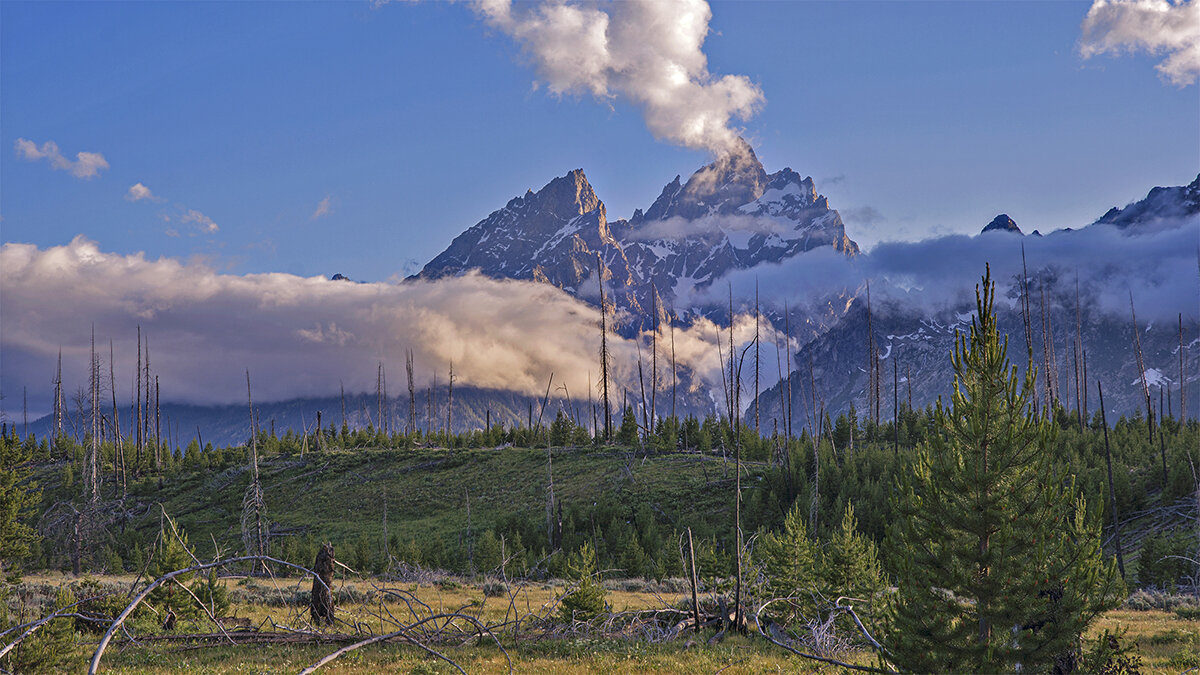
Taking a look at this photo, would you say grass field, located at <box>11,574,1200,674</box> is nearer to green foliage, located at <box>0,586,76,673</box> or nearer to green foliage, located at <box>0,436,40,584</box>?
green foliage, located at <box>0,586,76,673</box>

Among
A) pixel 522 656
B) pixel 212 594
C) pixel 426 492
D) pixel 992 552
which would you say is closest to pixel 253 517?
pixel 426 492

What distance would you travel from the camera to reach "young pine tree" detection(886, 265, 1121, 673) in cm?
1143

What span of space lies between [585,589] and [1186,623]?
81.1ft

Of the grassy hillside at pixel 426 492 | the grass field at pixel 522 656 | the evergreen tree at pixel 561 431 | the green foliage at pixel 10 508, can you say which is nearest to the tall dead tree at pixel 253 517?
the grassy hillside at pixel 426 492

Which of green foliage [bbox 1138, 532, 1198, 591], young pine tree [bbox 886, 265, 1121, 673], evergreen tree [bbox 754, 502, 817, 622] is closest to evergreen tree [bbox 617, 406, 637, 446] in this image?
green foliage [bbox 1138, 532, 1198, 591]

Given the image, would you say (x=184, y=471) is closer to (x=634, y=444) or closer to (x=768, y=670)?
(x=634, y=444)

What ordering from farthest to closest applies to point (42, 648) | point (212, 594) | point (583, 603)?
point (212, 594) < point (583, 603) < point (42, 648)

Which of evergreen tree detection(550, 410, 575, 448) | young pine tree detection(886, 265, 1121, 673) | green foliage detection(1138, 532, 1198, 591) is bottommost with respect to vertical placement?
green foliage detection(1138, 532, 1198, 591)

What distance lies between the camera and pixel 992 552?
11.5m

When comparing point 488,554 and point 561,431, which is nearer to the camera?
point 488,554

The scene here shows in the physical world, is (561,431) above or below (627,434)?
above

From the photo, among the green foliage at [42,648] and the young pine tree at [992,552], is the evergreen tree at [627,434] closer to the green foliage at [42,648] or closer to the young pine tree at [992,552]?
the green foliage at [42,648]

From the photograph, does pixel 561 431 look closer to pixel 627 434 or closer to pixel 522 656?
pixel 627 434

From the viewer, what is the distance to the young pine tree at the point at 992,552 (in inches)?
450
